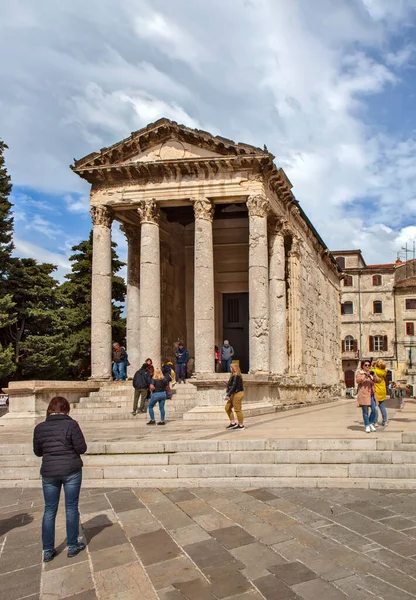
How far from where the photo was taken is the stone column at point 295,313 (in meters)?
25.8

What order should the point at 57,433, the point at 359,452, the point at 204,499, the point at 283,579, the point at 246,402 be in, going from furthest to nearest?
the point at 246,402
the point at 359,452
the point at 204,499
the point at 57,433
the point at 283,579

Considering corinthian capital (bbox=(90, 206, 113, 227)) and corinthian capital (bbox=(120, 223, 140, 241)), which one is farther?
corinthian capital (bbox=(120, 223, 140, 241))

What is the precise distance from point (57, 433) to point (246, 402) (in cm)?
1378

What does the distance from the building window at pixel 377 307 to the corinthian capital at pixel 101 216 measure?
43.8m

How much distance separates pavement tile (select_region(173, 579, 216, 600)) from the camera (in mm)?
4789

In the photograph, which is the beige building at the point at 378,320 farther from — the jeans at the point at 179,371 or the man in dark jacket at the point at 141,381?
the man in dark jacket at the point at 141,381

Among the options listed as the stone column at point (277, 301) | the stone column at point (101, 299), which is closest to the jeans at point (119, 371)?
the stone column at point (101, 299)

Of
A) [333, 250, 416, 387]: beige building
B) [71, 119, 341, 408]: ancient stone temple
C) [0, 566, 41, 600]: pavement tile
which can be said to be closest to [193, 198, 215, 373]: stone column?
[71, 119, 341, 408]: ancient stone temple

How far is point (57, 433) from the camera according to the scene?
596 cm

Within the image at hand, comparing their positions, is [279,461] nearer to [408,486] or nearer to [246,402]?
[408,486]

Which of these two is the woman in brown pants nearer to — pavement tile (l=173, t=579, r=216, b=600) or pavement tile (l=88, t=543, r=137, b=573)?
pavement tile (l=88, t=543, r=137, b=573)

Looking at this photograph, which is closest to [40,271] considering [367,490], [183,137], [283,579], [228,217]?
[228,217]

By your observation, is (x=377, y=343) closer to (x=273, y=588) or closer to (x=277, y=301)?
(x=277, y=301)

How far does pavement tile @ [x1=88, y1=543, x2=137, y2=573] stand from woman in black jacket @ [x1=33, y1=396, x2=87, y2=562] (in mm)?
238
